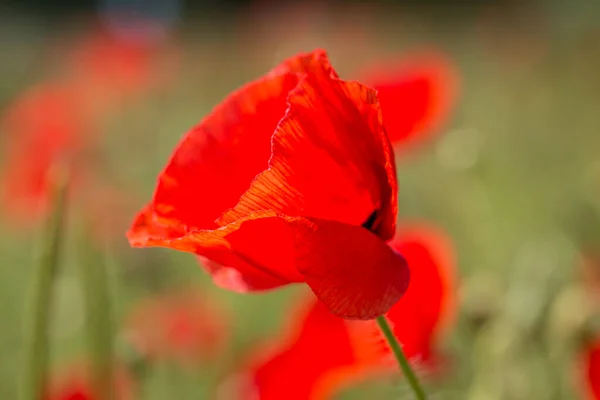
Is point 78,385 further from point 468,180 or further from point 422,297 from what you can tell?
point 468,180

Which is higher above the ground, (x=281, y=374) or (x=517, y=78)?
(x=281, y=374)

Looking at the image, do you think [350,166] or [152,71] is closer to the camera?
[350,166]

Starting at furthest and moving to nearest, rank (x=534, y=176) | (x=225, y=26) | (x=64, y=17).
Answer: (x=64, y=17) < (x=225, y=26) < (x=534, y=176)

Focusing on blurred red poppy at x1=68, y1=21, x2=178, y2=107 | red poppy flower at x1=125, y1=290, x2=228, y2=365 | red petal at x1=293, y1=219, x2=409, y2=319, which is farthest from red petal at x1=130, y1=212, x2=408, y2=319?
blurred red poppy at x1=68, y1=21, x2=178, y2=107

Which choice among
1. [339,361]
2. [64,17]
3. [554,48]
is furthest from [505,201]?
[64,17]

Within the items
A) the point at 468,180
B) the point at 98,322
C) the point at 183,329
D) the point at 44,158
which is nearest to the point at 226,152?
the point at 98,322

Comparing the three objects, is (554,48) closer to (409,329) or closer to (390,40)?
(390,40)
